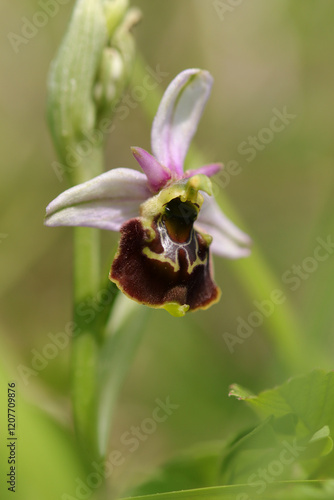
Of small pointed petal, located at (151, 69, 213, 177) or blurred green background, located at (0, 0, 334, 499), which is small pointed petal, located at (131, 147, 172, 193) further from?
blurred green background, located at (0, 0, 334, 499)

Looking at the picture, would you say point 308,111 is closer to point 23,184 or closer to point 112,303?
point 23,184

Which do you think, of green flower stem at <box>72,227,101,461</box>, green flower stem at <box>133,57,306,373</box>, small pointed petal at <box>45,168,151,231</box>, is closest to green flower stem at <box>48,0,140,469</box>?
green flower stem at <box>72,227,101,461</box>

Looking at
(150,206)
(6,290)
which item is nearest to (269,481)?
(150,206)
